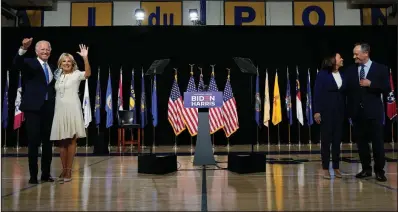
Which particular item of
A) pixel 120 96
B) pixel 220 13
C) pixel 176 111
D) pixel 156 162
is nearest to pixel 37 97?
pixel 156 162

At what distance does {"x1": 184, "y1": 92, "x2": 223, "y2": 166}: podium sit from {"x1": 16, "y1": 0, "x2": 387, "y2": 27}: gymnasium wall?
6614 millimetres

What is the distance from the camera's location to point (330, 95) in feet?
12.1

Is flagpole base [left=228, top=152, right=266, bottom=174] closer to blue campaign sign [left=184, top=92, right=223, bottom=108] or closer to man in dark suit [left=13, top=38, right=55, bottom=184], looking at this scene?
blue campaign sign [left=184, top=92, right=223, bottom=108]

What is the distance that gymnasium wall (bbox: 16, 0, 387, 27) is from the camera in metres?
11.3

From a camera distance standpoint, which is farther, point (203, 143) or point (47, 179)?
point (203, 143)

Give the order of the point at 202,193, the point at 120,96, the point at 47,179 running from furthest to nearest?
1. the point at 120,96
2. the point at 47,179
3. the point at 202,193

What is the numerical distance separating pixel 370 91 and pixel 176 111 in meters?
6.15

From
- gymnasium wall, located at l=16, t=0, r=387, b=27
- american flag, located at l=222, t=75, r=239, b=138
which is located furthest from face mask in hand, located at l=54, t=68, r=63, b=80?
gymnasium wall, located at l=16, t=0, r=387, b=27

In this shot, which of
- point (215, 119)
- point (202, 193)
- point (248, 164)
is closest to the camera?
point (202, 193)

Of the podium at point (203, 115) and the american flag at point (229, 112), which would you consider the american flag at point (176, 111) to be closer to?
the american flag at point (229, 112)

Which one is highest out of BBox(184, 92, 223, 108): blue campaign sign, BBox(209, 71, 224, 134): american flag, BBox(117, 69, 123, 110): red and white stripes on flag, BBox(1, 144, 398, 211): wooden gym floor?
BBox(117, 69, 123, 110): red and white stripes on flag

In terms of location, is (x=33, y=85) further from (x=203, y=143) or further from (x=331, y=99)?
(x=331, y=99)

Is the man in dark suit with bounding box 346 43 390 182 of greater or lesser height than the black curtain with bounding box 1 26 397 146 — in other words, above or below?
below

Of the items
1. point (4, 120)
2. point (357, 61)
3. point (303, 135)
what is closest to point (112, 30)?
point (4, 120)
